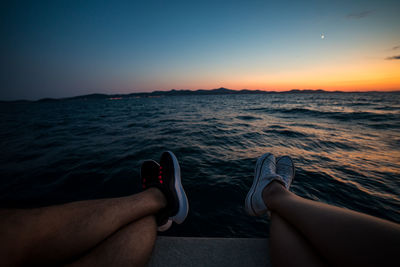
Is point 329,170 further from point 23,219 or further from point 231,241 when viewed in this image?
point 23,219

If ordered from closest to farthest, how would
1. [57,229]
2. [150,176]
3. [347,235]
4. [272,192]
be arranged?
[347,235] < [57,229] < [272,192] < [150,176]

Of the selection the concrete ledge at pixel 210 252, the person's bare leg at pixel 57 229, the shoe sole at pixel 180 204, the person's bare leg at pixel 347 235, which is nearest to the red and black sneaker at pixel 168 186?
the shoe sole at pixel 180 204

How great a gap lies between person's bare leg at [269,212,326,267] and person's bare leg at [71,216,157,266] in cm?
93

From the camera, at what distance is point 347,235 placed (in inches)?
31.0

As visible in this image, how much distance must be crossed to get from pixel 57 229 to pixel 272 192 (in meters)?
1.97

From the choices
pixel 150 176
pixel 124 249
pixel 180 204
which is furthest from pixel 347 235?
pixel 150 176

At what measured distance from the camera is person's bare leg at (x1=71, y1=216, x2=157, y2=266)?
85 centimetres

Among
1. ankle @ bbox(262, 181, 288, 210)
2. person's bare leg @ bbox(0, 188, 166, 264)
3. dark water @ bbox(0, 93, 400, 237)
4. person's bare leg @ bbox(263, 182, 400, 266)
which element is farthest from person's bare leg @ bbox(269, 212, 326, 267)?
person's bare leg @ bbox(0, 188, 166, 264)

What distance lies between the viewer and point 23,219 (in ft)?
2.79

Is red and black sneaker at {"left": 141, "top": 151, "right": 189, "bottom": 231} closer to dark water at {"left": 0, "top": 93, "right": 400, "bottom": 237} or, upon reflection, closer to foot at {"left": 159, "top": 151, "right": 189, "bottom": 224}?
foot at {"left": 159, "top": 151, "right": 189, "bottom": 224}

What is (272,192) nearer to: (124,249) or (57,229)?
(124,249)

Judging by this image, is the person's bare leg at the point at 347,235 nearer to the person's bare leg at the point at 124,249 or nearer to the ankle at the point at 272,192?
the ankle at the point at 272,192

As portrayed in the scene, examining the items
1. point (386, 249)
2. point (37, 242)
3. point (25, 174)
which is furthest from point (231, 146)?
point (25, 174)

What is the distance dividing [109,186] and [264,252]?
2.67m
